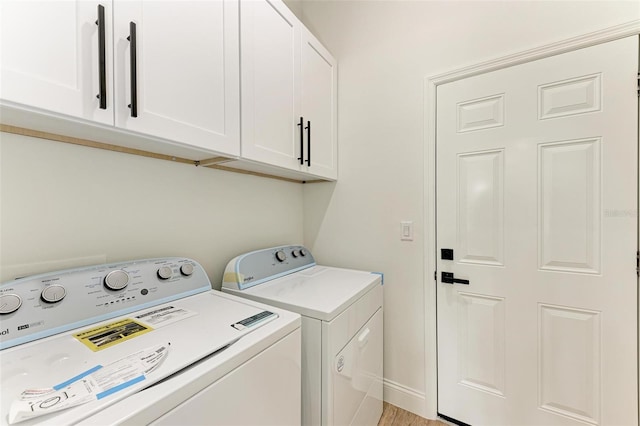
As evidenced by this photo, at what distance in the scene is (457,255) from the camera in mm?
1575

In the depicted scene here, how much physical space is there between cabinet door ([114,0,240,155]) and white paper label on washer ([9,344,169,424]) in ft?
2.18

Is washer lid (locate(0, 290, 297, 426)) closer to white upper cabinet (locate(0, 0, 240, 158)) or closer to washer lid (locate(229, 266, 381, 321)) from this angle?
washer lid (locate(229, 266, 381, 321))

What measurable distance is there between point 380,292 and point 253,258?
0.79 m

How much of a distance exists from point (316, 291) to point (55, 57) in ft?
3.91

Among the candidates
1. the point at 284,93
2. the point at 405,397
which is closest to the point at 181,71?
the point at 284,93

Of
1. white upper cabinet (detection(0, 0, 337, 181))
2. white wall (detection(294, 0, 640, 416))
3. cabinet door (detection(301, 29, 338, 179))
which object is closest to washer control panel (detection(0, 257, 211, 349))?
white upper cabinet (detection(0, 0, 337, 181))

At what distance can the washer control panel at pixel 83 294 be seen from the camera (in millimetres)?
714

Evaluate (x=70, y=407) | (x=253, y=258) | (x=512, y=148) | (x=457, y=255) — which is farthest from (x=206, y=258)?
(x=512, y=148)

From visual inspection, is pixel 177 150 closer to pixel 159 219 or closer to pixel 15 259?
pixel 159 219

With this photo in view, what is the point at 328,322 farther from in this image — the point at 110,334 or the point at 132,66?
the point at 132,66

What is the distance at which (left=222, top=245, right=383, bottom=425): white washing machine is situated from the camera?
103cm

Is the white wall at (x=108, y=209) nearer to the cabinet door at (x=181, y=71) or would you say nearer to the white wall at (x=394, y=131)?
the cabinet door at (x=181, y=71)

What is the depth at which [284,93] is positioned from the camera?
4.71ft

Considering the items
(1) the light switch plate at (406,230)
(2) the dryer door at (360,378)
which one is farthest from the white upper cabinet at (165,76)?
(2) the dryer door at (360,378)
